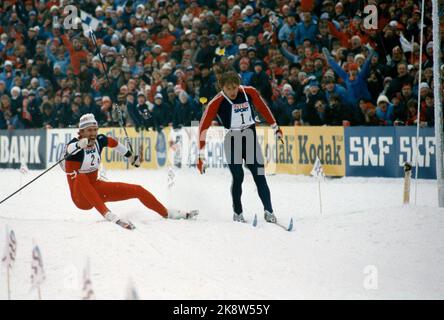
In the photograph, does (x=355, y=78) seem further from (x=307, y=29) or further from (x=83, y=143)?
(x=83, y=143)

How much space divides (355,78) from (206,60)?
417 centimetres

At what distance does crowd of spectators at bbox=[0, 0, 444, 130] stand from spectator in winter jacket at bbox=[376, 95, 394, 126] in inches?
0.9

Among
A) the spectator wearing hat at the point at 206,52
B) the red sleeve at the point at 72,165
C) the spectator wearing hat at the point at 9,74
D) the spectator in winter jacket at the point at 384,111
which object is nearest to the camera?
the red sleeve at the point at 72,165

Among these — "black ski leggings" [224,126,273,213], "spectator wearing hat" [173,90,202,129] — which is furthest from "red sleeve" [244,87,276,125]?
"spectator wearing hat" [173,90,202,129]

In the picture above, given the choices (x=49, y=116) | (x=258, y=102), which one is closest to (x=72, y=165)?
(x=258, y=102)

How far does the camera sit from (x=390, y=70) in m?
15.3

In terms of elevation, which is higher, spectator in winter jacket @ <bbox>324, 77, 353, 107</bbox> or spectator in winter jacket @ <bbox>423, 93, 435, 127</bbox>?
spectator in winter jacket @ <bbox>324, 77, 353, 107</bbox>

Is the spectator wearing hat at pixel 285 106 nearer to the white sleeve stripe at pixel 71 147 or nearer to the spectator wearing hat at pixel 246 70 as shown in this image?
the spectator wearing hat at pixel 246 70

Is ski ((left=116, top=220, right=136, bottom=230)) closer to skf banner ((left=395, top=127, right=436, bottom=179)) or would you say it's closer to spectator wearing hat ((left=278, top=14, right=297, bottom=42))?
skf banner ((left=395, top=127, right=436, bottom=179))

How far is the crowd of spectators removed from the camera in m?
15.4

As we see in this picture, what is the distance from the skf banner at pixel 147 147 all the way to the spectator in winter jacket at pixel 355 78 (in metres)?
5.16

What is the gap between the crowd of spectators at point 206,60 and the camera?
15.4m

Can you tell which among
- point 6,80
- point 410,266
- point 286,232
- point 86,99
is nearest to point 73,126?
point 86,99

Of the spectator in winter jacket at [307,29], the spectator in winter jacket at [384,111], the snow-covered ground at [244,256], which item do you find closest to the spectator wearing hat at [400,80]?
the spectator in winter jacket at [384,111]
